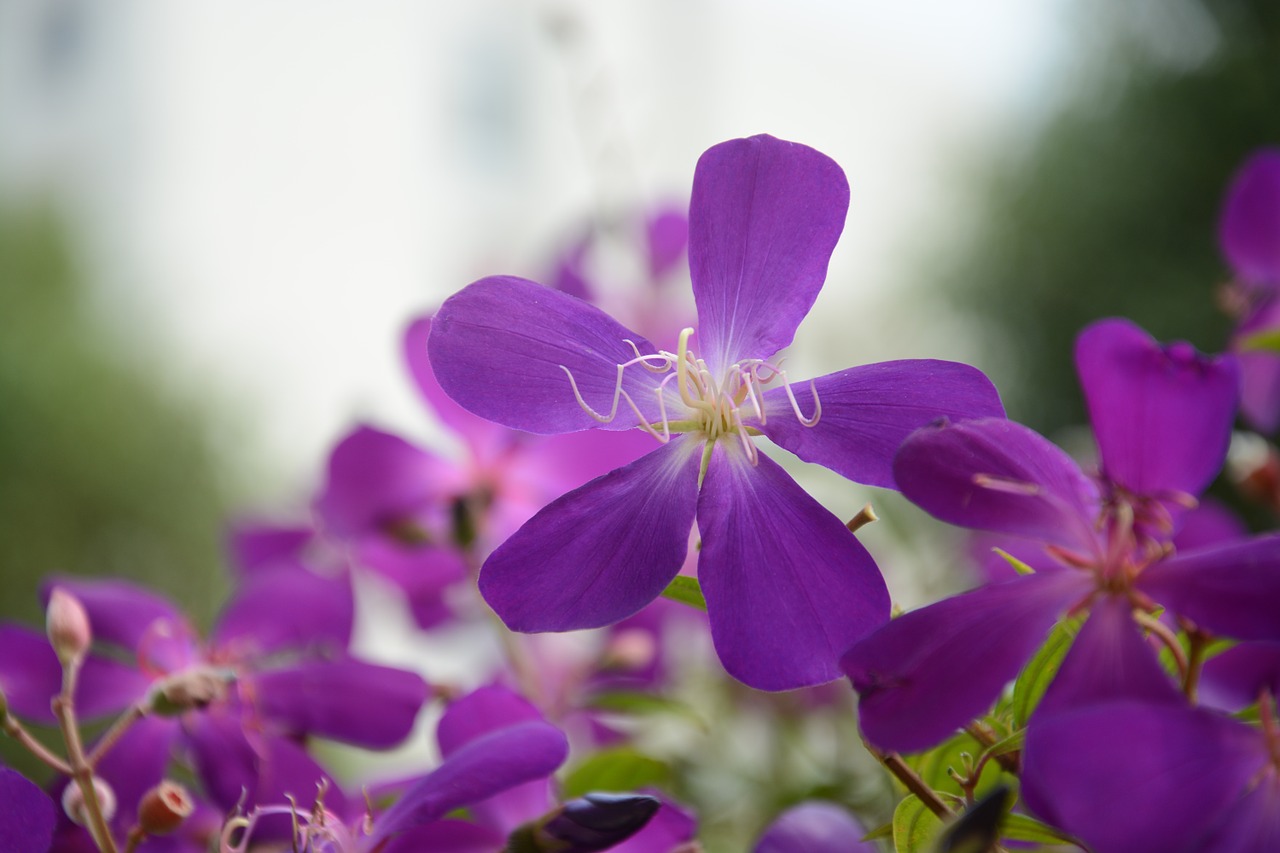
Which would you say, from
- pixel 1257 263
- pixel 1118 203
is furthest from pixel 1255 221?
pixel 1118 203

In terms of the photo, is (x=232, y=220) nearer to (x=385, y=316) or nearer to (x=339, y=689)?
(x=385, y=316)

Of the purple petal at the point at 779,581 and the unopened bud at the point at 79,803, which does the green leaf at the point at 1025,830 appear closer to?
the purple petal at the point at 779,581

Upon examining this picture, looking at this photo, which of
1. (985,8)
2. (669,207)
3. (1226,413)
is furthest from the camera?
(985,8)

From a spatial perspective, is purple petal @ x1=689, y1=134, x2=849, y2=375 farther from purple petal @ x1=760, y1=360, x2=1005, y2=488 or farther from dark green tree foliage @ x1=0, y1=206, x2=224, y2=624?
dark green tree foliage @ x1=0, y1=206, x2=224, y2=624

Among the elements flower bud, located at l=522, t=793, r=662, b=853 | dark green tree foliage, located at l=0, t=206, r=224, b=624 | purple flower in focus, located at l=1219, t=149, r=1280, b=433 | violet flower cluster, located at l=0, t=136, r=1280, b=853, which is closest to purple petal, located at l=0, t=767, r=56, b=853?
violet flower cluster, located at l=0, t=136, r=1280, b=853

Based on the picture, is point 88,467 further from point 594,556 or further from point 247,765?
point 594,556

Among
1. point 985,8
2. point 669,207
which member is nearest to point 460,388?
point 669,207
